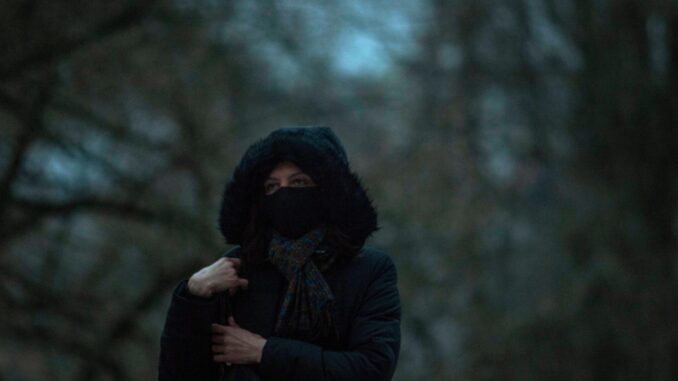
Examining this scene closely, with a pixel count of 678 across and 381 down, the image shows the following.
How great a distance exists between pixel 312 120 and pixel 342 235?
9456mm

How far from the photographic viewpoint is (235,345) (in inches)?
134

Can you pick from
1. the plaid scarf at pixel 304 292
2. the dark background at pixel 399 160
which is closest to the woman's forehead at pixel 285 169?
the plaid scarf at pixel 304 292

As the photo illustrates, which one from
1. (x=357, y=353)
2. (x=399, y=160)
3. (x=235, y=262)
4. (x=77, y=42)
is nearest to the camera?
(x=357, y=353)

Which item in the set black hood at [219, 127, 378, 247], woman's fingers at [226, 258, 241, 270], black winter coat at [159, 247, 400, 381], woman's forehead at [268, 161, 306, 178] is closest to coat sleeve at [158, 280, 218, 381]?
black winter coat at [159, 247, 400, 381]

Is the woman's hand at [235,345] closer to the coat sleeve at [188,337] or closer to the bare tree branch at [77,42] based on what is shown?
the coat sleeve at [188,337]

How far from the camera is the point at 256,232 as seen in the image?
11.5ft

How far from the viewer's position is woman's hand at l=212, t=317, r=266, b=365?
133 inches

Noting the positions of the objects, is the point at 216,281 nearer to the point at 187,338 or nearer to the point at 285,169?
the point at 187,338

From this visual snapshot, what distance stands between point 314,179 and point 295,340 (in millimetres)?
413

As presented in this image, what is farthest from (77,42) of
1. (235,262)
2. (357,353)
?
(357,353)

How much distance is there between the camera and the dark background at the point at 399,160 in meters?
9.34

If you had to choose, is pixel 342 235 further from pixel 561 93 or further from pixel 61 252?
pixel 561 93

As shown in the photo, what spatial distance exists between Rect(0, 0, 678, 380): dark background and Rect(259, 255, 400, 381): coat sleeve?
18.2 ft

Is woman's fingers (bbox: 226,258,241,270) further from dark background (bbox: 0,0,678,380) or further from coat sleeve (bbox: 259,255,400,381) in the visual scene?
dark background (bbox: 0,0,678,380)
